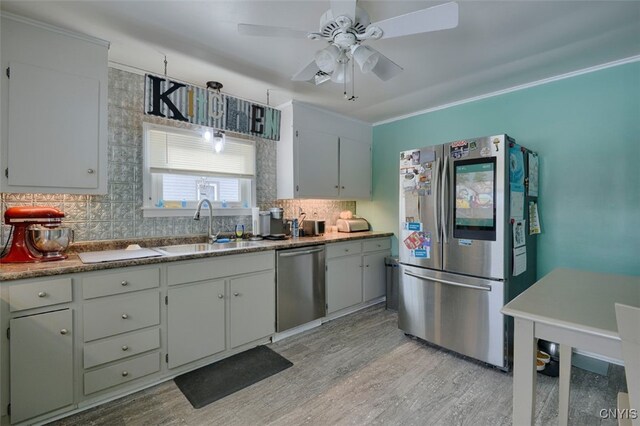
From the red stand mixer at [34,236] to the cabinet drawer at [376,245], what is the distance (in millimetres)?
2797

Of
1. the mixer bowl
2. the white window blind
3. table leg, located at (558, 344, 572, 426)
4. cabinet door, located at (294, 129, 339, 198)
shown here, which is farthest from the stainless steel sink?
table leg, located at (558, 344, 572, 426)

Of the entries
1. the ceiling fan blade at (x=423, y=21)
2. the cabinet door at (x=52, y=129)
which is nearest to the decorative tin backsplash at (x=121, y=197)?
the cabinet door at (x=52, y=129)

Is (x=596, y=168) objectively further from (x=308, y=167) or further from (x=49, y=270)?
(x=49, y=270)

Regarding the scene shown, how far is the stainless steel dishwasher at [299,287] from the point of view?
272cm

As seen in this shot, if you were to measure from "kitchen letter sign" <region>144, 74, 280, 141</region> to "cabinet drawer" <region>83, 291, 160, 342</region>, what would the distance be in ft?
4.84

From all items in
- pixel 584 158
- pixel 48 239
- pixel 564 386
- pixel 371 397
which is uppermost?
pixel 584 158

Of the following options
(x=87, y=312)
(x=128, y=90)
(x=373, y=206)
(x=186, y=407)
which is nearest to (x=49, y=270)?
(x=87, y=312)

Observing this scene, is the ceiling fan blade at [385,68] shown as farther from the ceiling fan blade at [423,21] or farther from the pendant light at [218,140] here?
the pendant light at [218,140]

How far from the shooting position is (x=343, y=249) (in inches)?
129

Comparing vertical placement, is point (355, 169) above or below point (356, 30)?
below

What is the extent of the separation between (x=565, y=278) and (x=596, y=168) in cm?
151

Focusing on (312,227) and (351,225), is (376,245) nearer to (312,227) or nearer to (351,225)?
(351,225)

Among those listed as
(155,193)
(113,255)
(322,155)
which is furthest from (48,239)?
(322,155)

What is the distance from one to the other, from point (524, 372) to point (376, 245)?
8.32 ft
